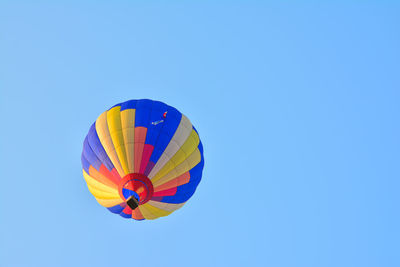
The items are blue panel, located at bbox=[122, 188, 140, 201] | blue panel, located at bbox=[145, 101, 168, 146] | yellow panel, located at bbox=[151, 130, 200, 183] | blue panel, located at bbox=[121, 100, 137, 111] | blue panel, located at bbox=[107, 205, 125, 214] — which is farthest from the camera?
blue panel, located at bbox=[121, 100, 137, 111]

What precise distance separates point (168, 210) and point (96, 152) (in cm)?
376

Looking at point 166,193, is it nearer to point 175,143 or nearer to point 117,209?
point 175,143

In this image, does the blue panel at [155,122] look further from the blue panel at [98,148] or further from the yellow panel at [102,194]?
the yellow panel at [102,194]

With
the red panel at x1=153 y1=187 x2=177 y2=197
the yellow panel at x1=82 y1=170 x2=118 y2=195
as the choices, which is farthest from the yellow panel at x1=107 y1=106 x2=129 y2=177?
the red panel at x1=153 y1=187 x2=177 y2=197

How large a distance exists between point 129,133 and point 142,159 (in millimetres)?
1178

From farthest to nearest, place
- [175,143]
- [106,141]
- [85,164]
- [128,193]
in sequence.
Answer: [85,164] < [175,143] < [106,141] < [128,193]

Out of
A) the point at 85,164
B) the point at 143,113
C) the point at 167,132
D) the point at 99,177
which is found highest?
the point at 143,113

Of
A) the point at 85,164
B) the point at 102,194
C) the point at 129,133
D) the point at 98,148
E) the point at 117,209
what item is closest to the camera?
the point at 129,133

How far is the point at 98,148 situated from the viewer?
13.9 m

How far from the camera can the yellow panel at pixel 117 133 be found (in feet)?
43.5

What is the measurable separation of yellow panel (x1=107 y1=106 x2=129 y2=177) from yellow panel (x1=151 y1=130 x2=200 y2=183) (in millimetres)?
1298

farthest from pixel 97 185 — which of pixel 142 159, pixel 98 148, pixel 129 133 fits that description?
pixel 129 133

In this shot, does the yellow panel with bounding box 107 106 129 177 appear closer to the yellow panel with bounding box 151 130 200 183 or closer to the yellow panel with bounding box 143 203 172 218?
the yellow panel with bounding box 151 130 200 183

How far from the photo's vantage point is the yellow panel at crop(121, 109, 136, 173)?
43.2ft
